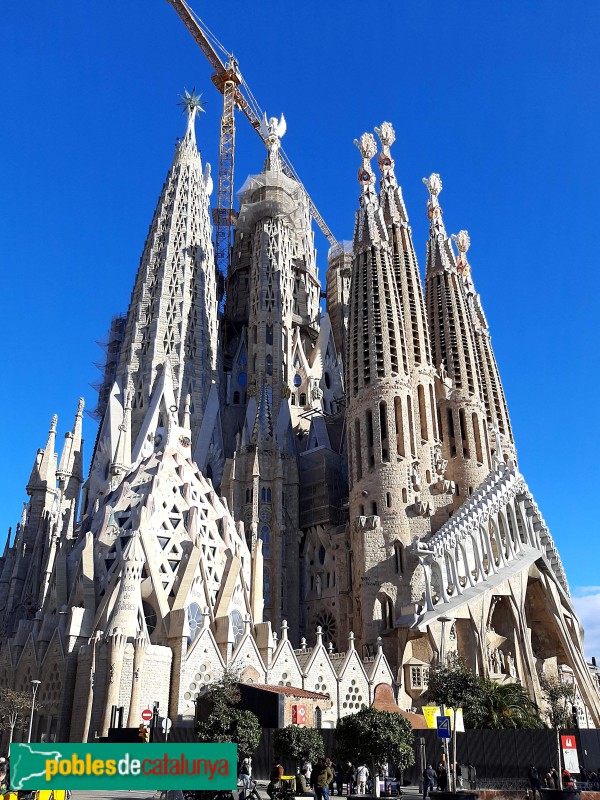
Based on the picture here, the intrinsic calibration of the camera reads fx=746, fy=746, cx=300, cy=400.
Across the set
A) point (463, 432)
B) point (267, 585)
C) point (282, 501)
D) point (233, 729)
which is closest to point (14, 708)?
point (233, 729)

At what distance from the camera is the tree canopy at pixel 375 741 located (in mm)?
18219

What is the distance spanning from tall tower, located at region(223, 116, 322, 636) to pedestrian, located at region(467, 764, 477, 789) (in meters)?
23.6

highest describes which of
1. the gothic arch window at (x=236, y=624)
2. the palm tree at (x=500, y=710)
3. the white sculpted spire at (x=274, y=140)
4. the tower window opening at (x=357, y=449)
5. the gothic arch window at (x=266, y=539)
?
the white sculpted spire at (x=274, y=140)

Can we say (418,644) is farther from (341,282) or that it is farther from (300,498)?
(341,282)

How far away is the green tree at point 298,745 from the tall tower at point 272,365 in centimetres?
2672

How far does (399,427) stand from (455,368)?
12.7 metres

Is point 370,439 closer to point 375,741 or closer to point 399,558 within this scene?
point 399,558

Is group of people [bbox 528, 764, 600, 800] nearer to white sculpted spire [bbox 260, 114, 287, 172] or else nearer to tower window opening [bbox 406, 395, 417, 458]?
tower window opening [bbox 406, 395, 417, 458]

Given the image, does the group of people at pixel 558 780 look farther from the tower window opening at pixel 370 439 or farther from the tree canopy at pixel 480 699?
the tower window opening at pixel 370 439

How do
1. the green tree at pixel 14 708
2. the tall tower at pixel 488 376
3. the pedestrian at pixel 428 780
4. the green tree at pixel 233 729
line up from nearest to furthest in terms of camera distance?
the pedestrian at pixel 428 780, the green tree at pixel 233 729, the green tree at pixel 14 708, the tall tower at pixel 488 376

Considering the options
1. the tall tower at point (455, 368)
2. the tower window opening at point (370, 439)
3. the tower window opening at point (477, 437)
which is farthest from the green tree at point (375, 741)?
the tower window opening at point (477, 437)

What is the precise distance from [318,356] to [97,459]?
21.9 metres

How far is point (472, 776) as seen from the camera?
72.9ft

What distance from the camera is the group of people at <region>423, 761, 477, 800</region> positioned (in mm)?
19047
